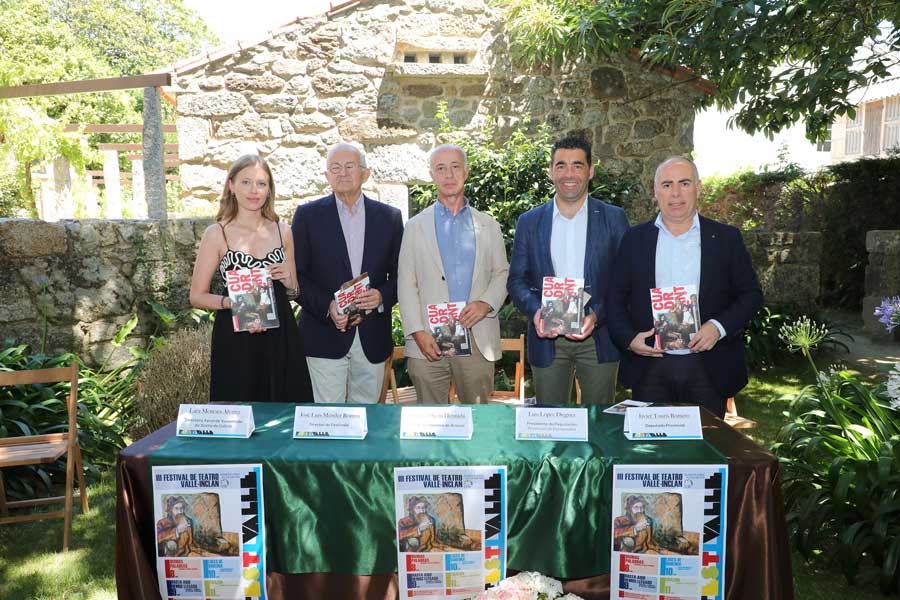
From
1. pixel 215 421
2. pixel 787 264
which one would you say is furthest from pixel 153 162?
pixel 787 264

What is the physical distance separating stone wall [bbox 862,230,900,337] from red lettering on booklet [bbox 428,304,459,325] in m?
7.27

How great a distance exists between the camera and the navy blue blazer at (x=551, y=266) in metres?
3.48

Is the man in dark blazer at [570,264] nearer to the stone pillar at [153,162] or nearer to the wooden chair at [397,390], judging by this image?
the wooden chair at [397,390]

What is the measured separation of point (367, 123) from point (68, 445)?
4.50 m

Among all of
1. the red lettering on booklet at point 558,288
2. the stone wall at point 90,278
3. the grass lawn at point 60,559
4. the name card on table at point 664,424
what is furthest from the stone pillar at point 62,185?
the name card on table at point 664,424

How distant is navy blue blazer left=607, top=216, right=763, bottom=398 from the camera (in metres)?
3.11

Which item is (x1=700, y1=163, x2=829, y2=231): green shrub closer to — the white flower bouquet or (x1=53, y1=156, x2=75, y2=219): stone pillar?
the white flower bouquet

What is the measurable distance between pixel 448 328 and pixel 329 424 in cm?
99

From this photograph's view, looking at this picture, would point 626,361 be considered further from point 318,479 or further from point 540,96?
point 540,96

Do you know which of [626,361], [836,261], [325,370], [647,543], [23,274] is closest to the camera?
[647,543]

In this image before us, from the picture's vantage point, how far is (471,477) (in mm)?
2240

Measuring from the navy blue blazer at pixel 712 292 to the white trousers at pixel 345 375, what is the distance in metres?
1.32

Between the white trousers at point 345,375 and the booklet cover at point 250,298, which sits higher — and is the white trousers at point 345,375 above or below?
below

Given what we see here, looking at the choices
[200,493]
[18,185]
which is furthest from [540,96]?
[18,185]
